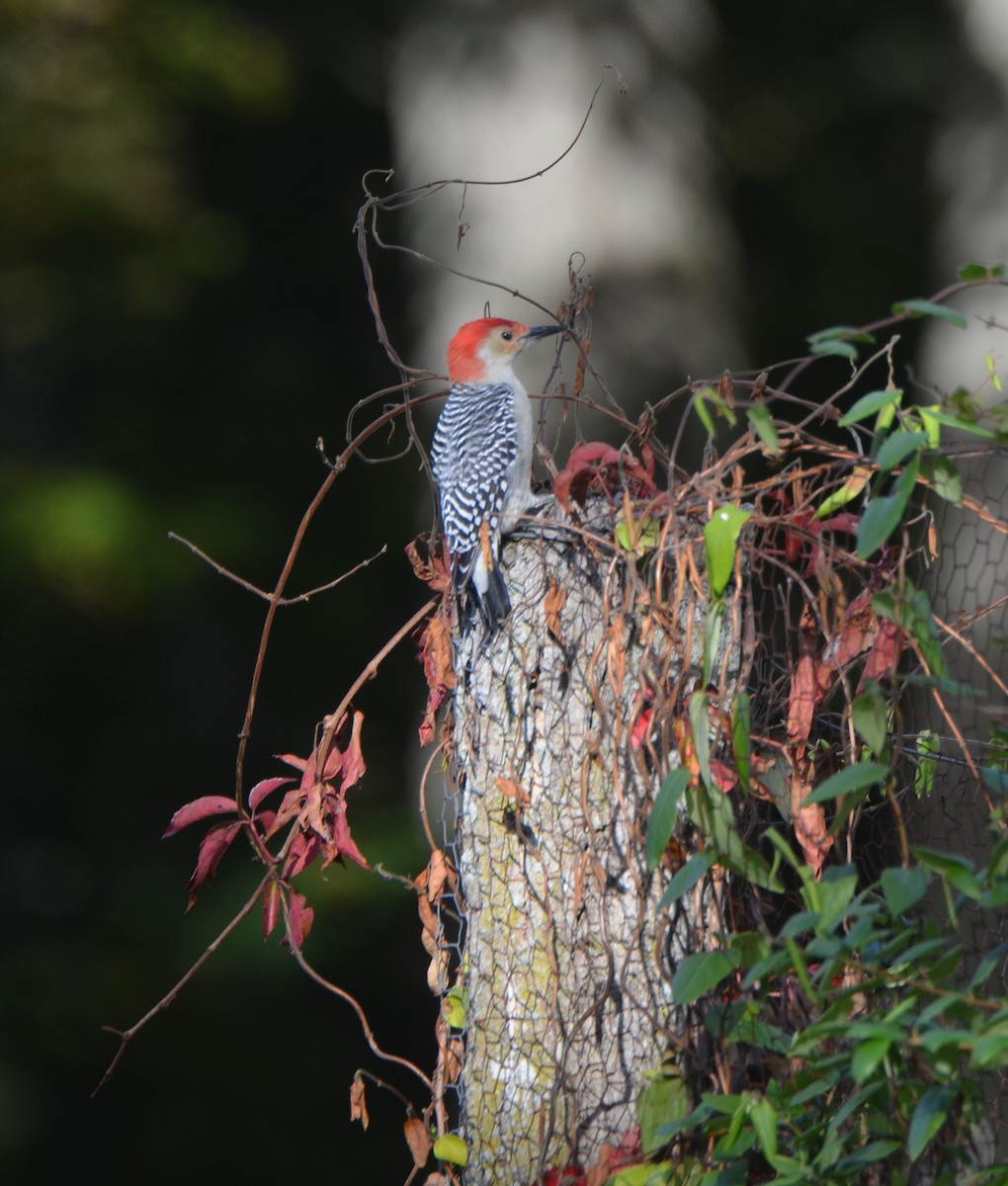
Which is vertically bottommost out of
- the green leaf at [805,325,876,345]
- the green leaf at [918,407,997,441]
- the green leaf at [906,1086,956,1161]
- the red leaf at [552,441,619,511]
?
the green leaf at [906,1086,956,1161]

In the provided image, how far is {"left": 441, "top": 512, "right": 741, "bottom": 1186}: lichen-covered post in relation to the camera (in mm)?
1921

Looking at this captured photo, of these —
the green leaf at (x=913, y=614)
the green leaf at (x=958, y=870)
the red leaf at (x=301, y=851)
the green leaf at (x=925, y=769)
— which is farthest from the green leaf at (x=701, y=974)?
the red leaf at (x=301, y=851)

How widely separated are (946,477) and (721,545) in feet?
0.94

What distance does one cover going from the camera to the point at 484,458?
132 inches

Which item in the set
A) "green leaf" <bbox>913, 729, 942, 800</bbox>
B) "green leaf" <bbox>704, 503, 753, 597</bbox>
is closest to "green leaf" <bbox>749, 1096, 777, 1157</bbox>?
"green leaf" <bbox>704, 503, 753, 597</bbox>

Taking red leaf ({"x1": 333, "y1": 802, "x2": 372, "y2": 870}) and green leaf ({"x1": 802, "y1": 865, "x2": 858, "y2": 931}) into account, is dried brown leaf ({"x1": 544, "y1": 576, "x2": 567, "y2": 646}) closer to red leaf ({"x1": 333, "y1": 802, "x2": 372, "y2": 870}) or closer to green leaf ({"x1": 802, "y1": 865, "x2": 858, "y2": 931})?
red leaf ({"x1": 333, "y1": 802, "x2": 372, "y2": 870})

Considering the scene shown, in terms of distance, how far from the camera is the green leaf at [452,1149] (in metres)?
2.07

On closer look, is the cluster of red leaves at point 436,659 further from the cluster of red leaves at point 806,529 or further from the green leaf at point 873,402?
the green leaf at point 873,402

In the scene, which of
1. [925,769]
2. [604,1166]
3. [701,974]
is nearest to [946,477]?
[701,974]

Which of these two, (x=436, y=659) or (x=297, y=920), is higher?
(x=436, y=659)

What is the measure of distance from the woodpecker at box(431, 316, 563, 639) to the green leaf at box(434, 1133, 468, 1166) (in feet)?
2.67

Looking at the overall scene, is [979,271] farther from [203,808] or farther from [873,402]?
[203,808]

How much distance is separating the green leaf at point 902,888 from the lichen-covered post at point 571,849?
43 cm

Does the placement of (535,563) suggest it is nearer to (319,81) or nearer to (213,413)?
(213,413)
